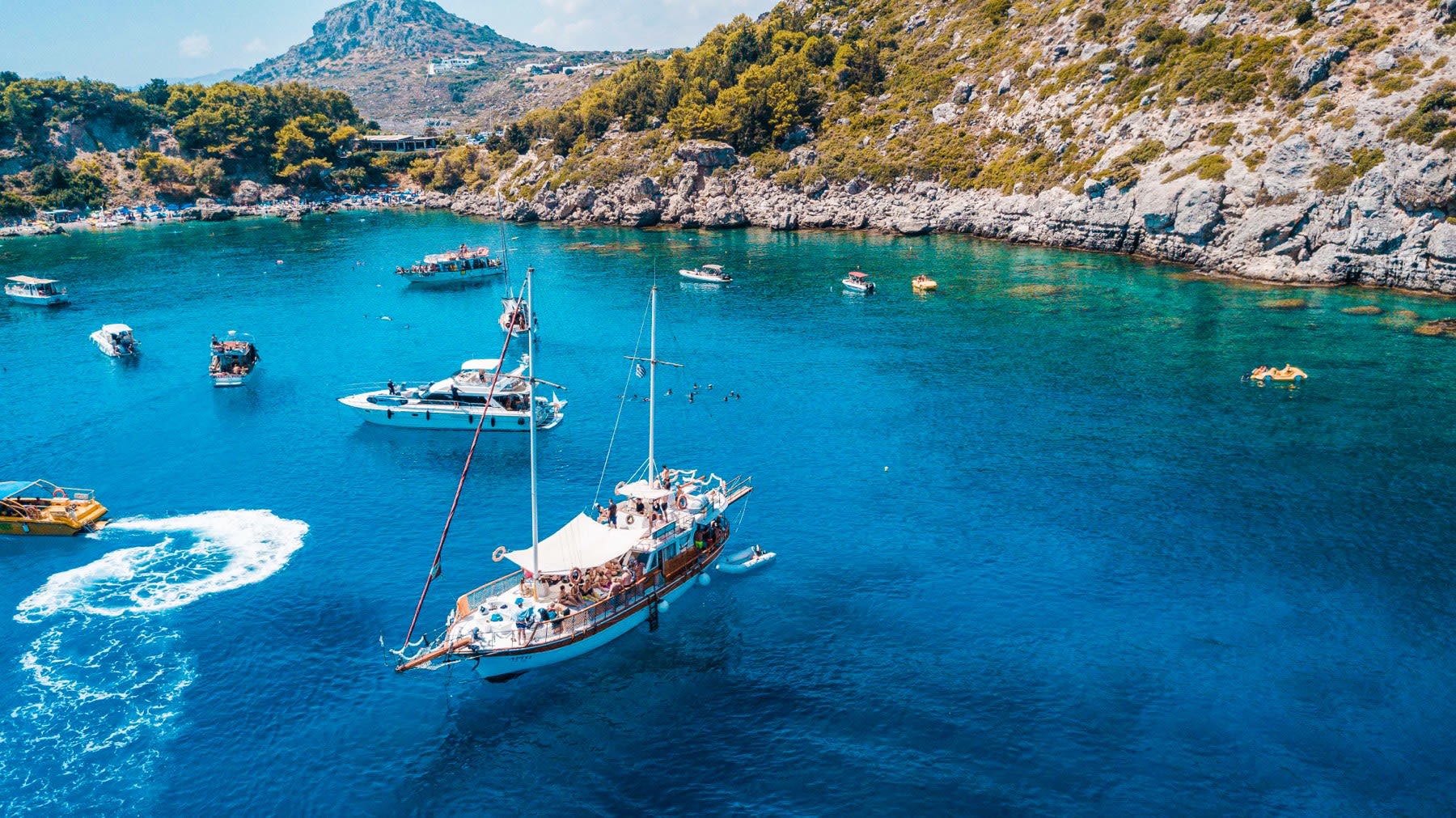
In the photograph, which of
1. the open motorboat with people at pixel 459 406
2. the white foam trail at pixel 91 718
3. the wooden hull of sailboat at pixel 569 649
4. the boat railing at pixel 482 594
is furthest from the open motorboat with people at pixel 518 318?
the white foam trail at pixel 91 718

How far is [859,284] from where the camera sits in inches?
5226

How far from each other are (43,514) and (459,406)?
107 ft

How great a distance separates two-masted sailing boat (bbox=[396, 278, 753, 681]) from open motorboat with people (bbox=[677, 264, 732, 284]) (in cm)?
8877

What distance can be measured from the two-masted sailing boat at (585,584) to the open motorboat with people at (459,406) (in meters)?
29.9

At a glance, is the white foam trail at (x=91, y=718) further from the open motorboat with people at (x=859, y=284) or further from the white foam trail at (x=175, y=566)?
the open motorboat with people at (x=859, y=284)

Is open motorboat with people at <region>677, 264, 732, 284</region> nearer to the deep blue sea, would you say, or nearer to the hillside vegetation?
the deep blue sea

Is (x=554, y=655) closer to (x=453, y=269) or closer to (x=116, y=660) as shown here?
(x=116, y=660)

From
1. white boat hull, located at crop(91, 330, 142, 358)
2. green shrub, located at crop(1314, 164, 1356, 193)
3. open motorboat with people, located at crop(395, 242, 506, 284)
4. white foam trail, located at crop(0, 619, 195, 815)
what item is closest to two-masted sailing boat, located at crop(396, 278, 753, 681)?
white foam trail, located at crop(0, 619, 195, 815)

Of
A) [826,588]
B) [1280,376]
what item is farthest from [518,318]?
[1280,376]

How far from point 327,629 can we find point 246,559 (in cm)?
1233

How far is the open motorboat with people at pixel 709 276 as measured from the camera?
143m

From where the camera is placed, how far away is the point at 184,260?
176 m

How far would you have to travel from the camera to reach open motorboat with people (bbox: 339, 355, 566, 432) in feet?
271

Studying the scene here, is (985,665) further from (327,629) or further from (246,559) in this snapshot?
(246,559)
